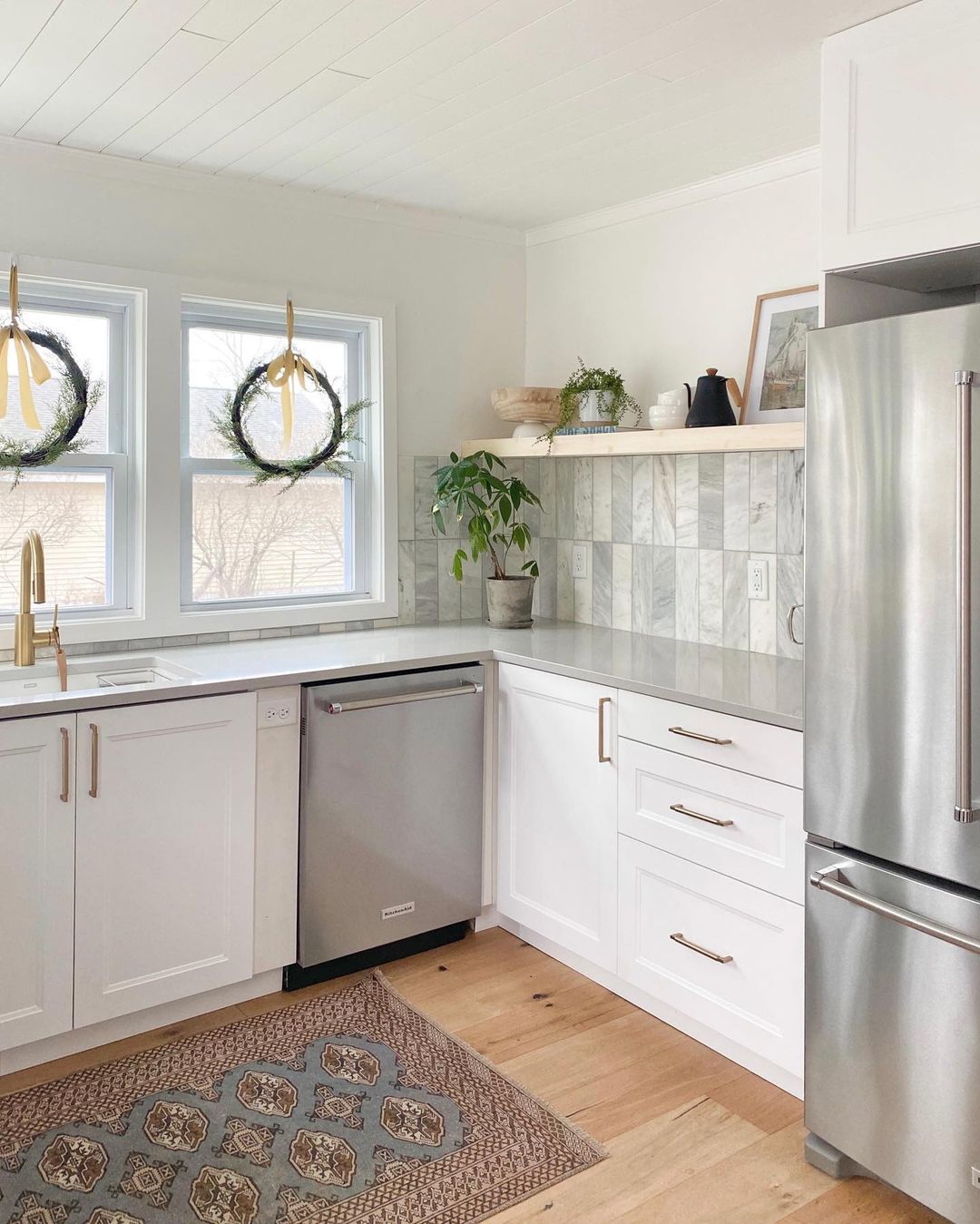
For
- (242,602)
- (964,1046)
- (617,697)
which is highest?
(242,602)

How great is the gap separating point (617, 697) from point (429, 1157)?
3.77 ft

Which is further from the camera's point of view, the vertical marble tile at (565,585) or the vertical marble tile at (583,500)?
the vertical marble tile at (565,585)

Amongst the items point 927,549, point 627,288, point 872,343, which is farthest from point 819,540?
point 627,288

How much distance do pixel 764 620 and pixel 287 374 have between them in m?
1.67

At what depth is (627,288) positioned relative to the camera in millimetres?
3445

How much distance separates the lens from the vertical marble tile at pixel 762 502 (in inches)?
118

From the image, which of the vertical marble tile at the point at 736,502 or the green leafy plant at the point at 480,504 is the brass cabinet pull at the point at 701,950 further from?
the green leafy plant at the point at 480,504

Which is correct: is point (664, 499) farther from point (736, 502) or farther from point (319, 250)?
point (319, 250)

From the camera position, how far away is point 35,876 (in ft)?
7.77

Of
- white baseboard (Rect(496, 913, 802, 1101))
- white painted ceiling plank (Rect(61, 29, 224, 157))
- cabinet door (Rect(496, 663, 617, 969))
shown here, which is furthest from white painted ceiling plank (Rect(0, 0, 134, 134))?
white baseboard (Rect(496, 913, 802, 1101))

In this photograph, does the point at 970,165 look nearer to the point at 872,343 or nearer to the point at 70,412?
the point at 872,343

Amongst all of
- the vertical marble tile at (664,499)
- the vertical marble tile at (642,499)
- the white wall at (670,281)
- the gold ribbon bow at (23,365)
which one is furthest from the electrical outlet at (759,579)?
the gold ribbon bow at (23,365)

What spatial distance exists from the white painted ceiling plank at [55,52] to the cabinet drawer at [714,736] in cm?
189

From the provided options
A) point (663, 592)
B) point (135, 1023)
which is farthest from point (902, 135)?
point (135, 1023)
